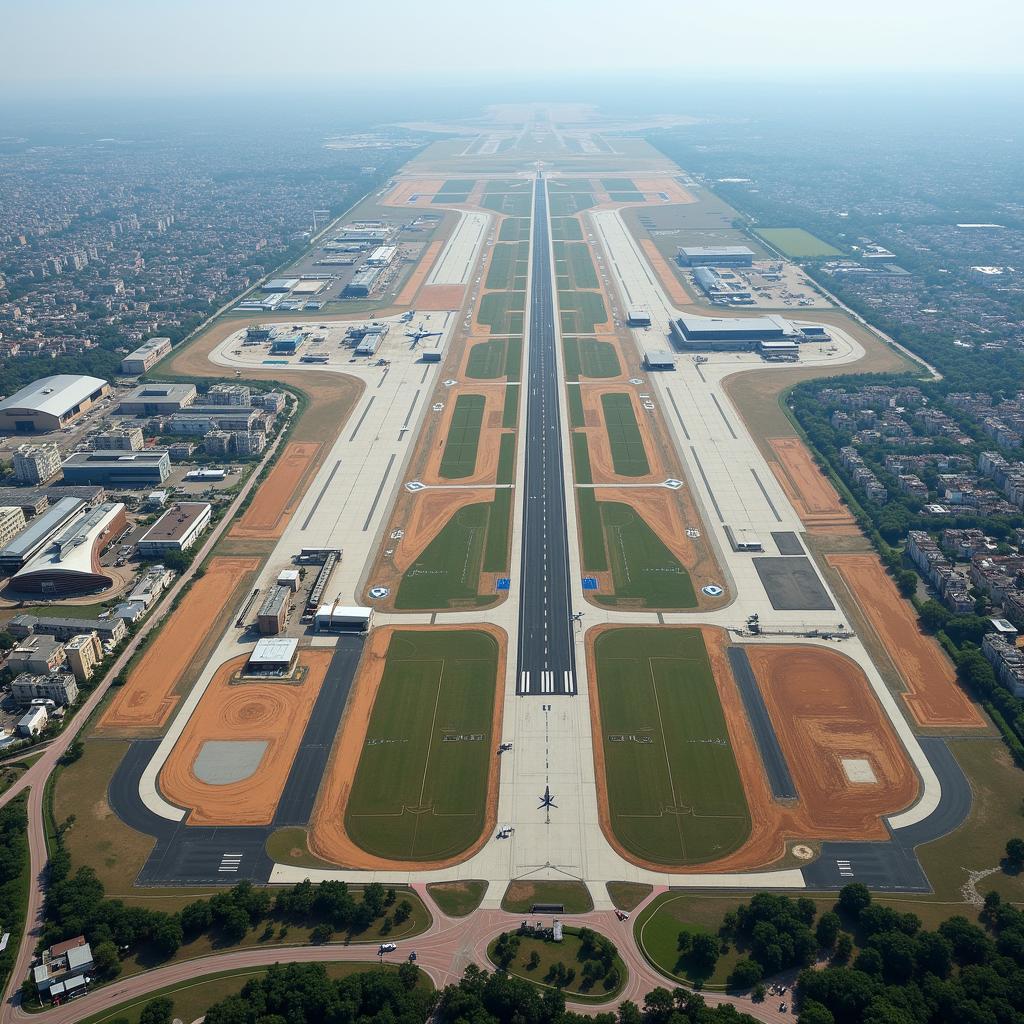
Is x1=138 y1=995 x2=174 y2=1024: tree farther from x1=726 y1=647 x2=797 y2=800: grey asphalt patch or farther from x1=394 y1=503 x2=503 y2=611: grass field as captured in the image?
x1=394 y1=503 x2=503 y2=611: grass field

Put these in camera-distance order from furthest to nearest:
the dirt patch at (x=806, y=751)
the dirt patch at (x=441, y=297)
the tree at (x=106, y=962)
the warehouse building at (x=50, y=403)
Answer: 1. the dirt patch at (x=441, y=297)
2. the warehouse building at (x=50, y=403)
3. the dirt patch at (x=806, y=751)
4. the tree at (x=106, y=962)

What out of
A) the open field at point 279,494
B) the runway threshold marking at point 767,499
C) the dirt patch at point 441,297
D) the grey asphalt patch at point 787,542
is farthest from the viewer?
the dirt patch at point 441,297

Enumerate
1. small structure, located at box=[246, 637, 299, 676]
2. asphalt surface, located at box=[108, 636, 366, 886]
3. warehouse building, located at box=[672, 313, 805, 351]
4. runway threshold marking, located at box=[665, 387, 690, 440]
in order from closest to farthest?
asphalt surface, located at box=[108, 636, 366, 886] < small structure, located at box=[246, 637, 299, 676] < runway threshold marking, located at box=[665, 387, 690, 440] < warehouse building, located at box=[672, 313, 805, 351]

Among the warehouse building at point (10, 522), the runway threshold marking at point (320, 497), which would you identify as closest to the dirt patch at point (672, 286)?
the runway threshold marking at point (320, 497)

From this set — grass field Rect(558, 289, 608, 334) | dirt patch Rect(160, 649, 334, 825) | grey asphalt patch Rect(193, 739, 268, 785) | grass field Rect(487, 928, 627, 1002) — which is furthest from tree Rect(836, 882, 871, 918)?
grass field Rect(558, 289, 608, 334)

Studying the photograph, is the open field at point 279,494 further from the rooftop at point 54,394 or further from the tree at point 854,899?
the tree at point 854,899

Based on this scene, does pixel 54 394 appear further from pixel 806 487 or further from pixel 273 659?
pixel 806 487
